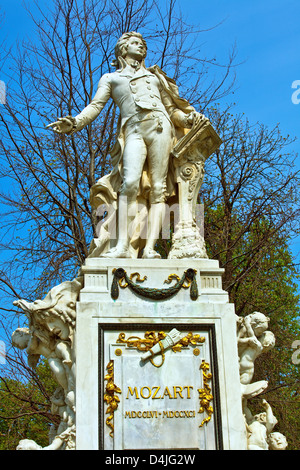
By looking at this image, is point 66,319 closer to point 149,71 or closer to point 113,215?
point 113,215

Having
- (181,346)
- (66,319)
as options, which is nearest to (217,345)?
(181,346)

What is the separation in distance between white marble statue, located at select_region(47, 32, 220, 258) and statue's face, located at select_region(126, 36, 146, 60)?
0.11 m

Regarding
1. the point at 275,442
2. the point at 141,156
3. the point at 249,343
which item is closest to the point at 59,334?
the point at 249,343

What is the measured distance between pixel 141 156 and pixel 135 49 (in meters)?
1.58

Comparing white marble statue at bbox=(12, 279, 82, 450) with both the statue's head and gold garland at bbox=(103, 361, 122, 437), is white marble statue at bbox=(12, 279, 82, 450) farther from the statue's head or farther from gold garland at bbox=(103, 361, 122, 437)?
the statue's head

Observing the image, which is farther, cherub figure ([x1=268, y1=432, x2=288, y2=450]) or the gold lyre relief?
cherub figure ([x1=268, y1=432, x2=288, y2=450])

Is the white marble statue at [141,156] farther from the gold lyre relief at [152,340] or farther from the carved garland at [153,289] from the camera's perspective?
the gold lyre relief at [152,340]

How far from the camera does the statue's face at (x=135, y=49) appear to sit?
29.2 ft

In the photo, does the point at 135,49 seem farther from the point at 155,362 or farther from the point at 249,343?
the point at 155,362

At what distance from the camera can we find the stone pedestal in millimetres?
6816

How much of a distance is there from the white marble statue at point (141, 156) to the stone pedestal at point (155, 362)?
462 millimetres

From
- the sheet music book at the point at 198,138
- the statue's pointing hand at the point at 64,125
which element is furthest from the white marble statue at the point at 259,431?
the statue's pointing hand at the point at 64,125

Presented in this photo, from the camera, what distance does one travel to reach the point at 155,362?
710 cm

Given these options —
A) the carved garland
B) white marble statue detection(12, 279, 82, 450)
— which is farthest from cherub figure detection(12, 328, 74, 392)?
the carved garland
